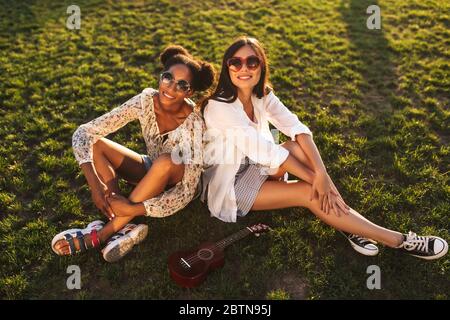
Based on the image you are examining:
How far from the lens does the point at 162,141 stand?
407cm

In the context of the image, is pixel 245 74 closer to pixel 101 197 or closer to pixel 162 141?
pixel 162 141

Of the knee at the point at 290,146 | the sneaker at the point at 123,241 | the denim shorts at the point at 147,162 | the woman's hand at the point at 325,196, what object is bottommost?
the sneaker at the point at 123,241

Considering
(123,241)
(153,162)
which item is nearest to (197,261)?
(123,241)

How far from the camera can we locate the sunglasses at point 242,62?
3826 mm

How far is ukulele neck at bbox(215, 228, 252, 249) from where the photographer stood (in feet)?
12.6

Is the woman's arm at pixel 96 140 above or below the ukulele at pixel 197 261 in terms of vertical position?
above

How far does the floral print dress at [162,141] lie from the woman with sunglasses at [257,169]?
191mm

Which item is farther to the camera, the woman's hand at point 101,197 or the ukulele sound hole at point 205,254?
the woman's hand at point 101,197

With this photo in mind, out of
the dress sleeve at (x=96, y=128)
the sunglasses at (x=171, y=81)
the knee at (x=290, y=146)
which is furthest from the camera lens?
the knee at (x=290, y=146)

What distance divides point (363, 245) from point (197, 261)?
143 cm

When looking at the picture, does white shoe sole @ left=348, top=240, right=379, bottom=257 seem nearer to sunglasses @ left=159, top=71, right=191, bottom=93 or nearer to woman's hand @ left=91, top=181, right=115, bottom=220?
sunglasses @ left=159, top=71, right=191, bottom=93

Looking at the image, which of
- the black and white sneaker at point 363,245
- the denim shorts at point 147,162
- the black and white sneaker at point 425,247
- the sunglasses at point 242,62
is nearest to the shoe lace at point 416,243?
the black and white sneaker at point 425,247

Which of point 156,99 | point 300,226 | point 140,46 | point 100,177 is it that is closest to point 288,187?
point 300,226

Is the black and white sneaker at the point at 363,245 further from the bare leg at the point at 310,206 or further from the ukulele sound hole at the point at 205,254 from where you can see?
the ukulele sound hole at the point at 205,254
